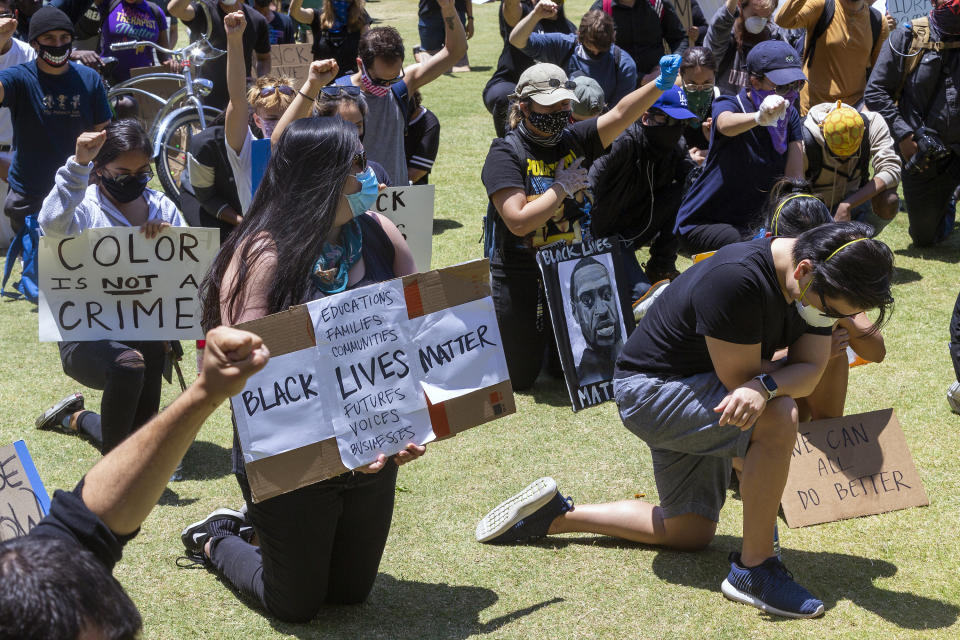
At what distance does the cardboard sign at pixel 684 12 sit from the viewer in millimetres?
10250

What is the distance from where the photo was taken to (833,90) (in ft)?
28.8

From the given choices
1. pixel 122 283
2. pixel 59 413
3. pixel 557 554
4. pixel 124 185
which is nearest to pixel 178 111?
pixel 59 413

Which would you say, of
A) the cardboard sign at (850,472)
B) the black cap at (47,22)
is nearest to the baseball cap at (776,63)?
the cardboard sign at (850,472)

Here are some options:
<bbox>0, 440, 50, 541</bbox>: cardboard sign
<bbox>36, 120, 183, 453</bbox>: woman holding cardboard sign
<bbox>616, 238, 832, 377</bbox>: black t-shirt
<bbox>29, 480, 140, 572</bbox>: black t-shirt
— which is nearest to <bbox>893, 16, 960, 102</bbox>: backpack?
<bbox>616, 238, 832, 377</bbox>: black t-shirt

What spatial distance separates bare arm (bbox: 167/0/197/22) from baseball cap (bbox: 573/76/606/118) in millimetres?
4348

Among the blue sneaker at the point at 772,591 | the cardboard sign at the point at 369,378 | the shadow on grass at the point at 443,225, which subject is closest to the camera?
the cardboard sign at the point at 369,378

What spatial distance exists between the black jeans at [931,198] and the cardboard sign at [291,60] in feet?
19.0

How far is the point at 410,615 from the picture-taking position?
12.8 feet

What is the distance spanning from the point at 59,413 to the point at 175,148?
427cm

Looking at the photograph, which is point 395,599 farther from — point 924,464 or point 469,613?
point 924,464

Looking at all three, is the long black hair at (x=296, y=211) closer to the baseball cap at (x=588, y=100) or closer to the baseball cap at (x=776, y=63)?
the baseball cap at (x=588, y=100)

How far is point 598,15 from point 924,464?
4.75 m

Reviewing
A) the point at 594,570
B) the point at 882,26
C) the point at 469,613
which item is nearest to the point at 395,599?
the point at 469,613

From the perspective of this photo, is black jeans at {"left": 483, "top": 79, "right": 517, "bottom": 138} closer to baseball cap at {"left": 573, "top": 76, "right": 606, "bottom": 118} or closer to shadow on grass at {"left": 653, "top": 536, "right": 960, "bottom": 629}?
baseball cap at {"left": 573, "top": 76, "right": 606, "bottom": 118}
